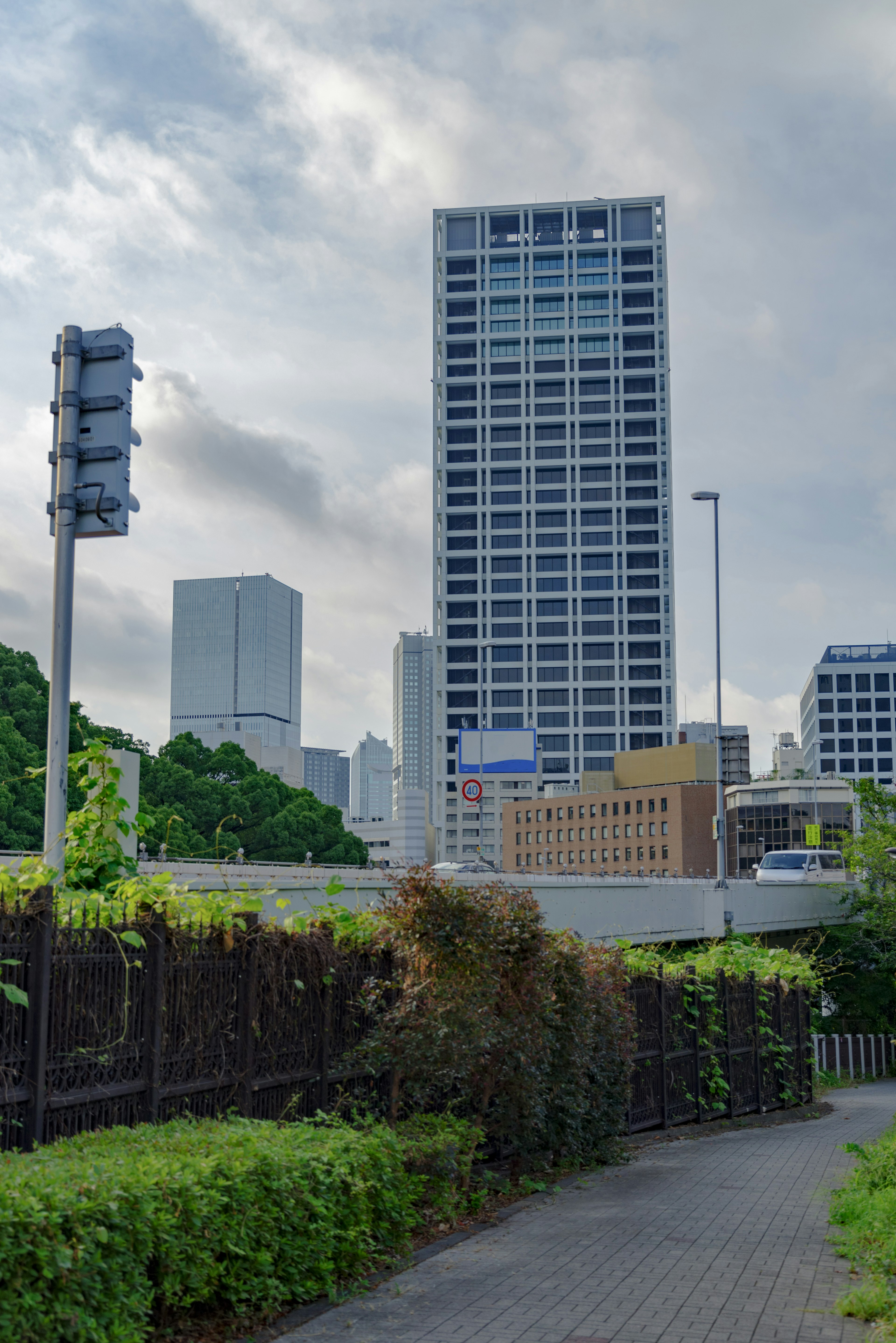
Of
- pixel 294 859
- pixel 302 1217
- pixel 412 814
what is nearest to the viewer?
pixel 302 1217

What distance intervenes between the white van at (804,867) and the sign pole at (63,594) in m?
45.2

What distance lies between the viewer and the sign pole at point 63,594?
7824mm

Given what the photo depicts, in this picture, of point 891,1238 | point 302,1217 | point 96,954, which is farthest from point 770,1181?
point 96,954

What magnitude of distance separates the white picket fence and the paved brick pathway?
3118 centimetres

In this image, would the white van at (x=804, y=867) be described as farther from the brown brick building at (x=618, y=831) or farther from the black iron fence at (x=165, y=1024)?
the brown brick building at (x=618, y=831)

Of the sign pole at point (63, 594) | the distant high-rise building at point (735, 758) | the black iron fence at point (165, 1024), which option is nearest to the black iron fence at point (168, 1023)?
→ the black iron fence at point (165, 1024)

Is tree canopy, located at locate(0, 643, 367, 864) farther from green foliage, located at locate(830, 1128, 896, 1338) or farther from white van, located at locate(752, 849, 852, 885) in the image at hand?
green foliage, located at locate(830, 1128, 896, 1338)

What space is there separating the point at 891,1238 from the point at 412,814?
50.9 metres

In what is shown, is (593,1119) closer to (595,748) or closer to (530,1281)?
(530,1281)

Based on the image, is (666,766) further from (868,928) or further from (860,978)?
(868,928)

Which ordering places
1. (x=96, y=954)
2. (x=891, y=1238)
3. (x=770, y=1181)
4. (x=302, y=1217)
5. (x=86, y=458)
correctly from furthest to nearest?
(x=770, y=1181), (x=86, y=458), (x=891, y=1238), (x=96, y=954), (x=302, y=1217)

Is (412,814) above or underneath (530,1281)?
above

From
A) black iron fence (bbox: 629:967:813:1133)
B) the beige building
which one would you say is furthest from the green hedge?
the beige building

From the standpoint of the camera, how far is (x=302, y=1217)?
21.6 feet
